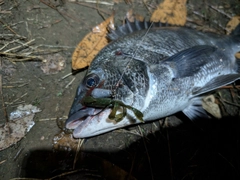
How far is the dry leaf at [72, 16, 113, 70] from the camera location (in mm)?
2750

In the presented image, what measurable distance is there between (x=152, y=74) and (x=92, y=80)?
2.08 feet

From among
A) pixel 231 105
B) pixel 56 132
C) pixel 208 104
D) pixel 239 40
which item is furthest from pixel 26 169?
pixel 239 40

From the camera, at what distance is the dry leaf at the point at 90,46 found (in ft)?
9.02

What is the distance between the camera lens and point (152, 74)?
2256 mm

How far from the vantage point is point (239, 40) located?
2988 millimetres

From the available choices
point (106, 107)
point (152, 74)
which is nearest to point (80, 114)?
point (106, 107)

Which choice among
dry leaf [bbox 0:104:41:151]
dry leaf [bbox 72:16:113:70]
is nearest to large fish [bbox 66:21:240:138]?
dry leaf [bbox 72:16:113:70]

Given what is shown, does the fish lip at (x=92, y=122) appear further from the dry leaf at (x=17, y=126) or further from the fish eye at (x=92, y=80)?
the dry leaf at (x=17, y=126)

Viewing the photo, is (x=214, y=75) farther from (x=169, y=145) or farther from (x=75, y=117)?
(x=75, y=117)

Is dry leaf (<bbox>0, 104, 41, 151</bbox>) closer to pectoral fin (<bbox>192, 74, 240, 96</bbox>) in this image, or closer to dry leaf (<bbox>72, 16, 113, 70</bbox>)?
dry leaf (<bbox>72, 16, 113, 70</bbox>)

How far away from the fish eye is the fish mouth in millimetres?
260

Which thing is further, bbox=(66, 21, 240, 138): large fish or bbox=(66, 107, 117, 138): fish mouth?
bbox=(66, 21, 240, 138): large fish

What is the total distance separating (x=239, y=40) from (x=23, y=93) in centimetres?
299

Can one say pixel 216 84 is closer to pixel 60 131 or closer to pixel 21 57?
pixel 60 131
